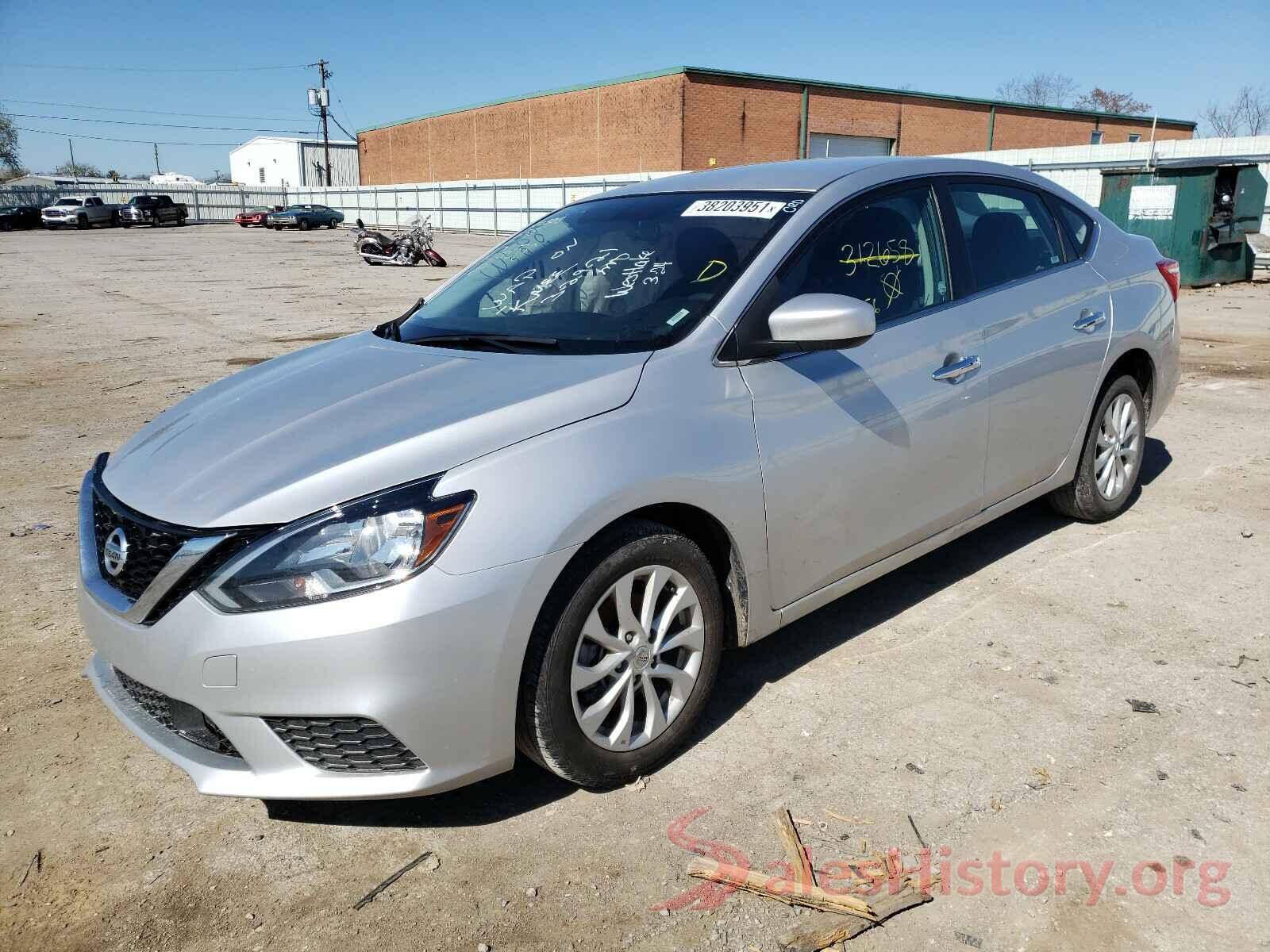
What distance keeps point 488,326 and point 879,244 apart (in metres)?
1.39

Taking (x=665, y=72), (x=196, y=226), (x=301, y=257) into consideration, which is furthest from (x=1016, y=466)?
(x=196, y=226)

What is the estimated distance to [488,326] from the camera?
3496 millimetres

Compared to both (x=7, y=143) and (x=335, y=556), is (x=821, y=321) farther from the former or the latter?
(x=7, y=143)

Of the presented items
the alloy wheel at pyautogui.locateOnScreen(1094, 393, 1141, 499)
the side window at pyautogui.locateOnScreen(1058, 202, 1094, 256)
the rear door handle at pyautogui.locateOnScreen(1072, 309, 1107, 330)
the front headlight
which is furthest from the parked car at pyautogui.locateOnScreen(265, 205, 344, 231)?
the front headlight

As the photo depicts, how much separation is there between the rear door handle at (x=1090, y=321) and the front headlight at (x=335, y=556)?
3.09 metres

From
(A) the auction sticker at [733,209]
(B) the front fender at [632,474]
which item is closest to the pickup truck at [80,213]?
(A) the auction sticker at [733,209]

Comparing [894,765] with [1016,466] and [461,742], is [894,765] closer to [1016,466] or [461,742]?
[461,742]

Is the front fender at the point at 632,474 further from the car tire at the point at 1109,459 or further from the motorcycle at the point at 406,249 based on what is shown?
the motorcycle at the point at 406,249

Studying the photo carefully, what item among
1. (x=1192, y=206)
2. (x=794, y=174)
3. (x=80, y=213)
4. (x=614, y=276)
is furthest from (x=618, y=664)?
(x=80, y=213)

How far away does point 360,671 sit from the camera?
92.9 inches

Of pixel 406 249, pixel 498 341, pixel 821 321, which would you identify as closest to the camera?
pixel 821 321

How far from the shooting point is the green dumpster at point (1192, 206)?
15156 mm

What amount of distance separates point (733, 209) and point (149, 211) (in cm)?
5431

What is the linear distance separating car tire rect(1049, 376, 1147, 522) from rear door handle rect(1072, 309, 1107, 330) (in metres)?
0.35
